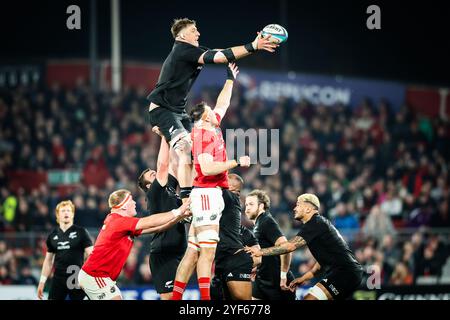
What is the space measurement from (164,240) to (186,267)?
95 cm

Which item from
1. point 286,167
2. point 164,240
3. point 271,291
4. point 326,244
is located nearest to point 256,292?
point 271,291

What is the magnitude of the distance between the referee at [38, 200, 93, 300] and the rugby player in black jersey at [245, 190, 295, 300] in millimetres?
2655

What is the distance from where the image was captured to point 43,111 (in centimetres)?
2250

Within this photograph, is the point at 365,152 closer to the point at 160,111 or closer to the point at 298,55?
the point at 298,55

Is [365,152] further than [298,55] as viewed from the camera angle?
No

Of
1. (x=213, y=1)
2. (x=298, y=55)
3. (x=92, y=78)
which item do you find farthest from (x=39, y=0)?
(x=298, y=55)

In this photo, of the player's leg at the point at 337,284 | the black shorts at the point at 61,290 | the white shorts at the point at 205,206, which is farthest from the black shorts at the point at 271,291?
the black shorts at the point at 61,290

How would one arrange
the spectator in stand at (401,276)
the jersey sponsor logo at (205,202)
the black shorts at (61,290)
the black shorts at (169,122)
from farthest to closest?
1. the spectator in stand at (401,276)
2. the black shorts at (61,290)
3. the black shorts at (169,122)
4. the jersey sponsor logo at (205,202)

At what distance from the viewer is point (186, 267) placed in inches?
415

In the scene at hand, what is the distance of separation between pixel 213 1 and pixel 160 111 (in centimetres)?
1665

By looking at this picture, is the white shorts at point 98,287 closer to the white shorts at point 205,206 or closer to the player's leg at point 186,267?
the player's leg at point 186,267

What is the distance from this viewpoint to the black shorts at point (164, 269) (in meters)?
11.3

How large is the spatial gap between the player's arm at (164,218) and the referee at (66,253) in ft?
9.11

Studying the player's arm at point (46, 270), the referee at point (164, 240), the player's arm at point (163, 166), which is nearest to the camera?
the referee at point (164, 240)
